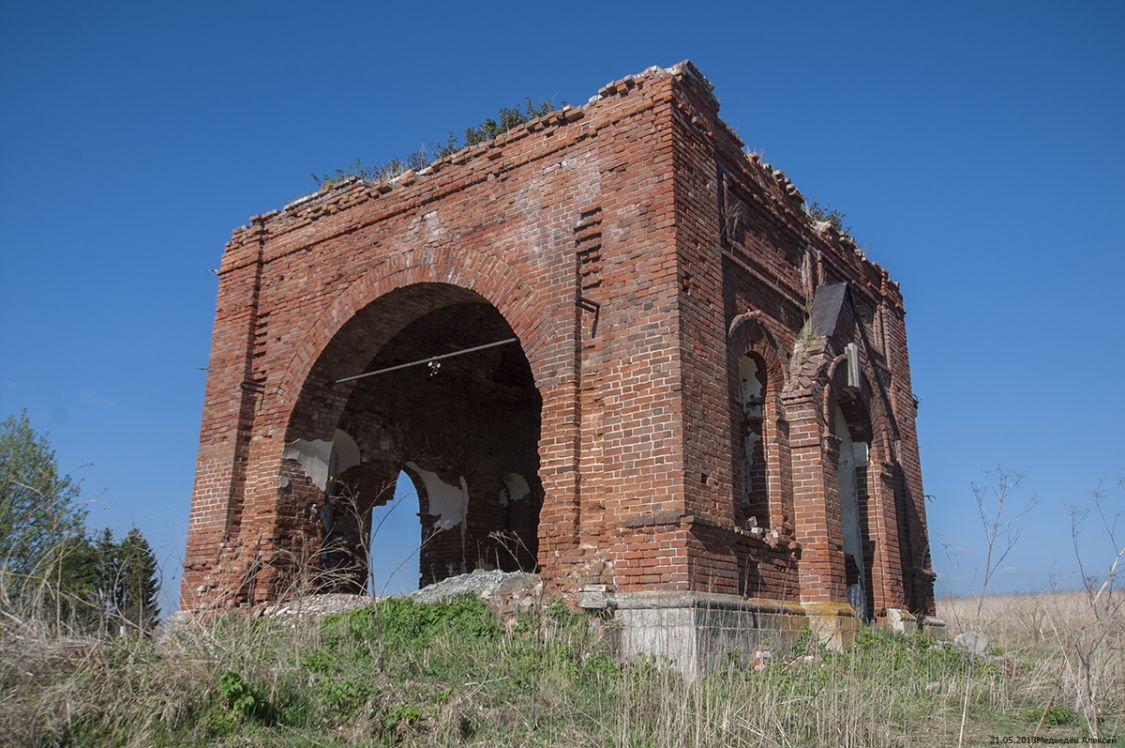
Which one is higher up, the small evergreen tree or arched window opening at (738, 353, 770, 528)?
arched window opening at (738, 353, 770, 528)

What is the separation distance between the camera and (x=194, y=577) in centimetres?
1164

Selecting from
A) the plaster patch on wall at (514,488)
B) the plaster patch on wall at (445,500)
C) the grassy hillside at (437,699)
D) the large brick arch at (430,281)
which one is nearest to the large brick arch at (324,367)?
the large brick arch at (430,281)

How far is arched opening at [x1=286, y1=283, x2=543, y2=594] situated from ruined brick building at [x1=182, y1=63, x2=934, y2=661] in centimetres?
5

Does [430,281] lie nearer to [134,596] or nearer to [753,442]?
[753,442]

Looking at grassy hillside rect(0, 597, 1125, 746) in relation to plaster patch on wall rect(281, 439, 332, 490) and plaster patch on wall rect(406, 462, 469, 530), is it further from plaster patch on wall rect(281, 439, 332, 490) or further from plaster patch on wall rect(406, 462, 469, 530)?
plaster patch on wall rect(406, 462, 469, 530)

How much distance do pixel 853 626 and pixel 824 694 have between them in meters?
4.46

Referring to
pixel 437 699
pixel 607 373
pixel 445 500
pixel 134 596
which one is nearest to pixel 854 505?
pixel 607 373

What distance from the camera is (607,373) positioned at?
8.79m

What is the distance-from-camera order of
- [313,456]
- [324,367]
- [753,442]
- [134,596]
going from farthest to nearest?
[313,456] → [324,367] → [753,442] → [134,596]

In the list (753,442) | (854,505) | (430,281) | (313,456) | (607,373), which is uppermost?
(430,281)

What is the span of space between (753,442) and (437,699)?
5.68 m

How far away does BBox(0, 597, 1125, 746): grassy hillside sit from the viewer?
15.9 ft

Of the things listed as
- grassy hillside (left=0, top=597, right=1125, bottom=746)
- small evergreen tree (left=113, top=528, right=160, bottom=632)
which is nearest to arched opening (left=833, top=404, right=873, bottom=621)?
grassy hillside (left=0, top=597, right=1125, bottom=746)

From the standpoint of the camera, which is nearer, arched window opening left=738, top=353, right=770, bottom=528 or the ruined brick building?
the ruined brick building
